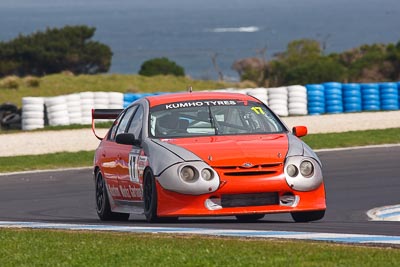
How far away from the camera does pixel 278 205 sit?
12.3 metres

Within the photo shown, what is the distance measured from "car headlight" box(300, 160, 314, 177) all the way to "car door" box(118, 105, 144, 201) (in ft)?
5.41

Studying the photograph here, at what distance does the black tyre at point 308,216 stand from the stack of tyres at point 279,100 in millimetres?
23843

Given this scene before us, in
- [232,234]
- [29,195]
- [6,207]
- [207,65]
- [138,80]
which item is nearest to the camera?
[232,234]

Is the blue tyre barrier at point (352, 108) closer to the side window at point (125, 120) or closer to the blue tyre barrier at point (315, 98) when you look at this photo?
the blue tyre barrier at point (315, 98)

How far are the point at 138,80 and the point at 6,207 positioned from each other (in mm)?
36216

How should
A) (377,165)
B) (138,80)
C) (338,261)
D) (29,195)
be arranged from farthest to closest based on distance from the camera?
(138,80), (377,165), (29,195), (338,261)

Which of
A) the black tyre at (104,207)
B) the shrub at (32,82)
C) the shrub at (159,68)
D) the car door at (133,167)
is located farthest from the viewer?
the shrub at (159,68)

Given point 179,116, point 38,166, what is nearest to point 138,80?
point 38,166

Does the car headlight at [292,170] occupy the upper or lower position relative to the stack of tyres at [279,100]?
upper

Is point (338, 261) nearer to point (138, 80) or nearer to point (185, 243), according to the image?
point (185, 243)

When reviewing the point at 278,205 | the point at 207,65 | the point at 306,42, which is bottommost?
the point at 207,65

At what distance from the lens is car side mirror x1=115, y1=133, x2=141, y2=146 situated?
13.2 m

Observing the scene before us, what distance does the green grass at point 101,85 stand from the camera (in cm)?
5075

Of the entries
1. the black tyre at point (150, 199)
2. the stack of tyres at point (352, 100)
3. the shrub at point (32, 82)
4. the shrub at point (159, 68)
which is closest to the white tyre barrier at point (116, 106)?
the stack of tyres at point (352, 100)
